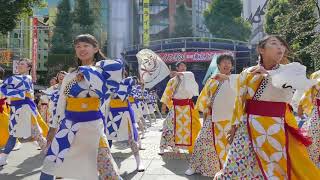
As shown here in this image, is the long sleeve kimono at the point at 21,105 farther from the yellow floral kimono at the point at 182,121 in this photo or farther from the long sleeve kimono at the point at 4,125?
the yellow floral kimono at the point at 182,121

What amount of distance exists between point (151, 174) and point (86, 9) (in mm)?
39622

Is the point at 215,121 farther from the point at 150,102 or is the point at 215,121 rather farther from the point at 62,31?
the point at 62,31

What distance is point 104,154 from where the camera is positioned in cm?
386

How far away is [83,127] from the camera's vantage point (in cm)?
384

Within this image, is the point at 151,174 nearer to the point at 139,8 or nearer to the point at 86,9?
the point at 86,9

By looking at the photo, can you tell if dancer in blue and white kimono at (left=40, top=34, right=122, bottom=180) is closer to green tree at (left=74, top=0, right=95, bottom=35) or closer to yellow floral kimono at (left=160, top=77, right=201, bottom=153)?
yellow floral kimono at (left=160, top=77, right=201, bottom=153)

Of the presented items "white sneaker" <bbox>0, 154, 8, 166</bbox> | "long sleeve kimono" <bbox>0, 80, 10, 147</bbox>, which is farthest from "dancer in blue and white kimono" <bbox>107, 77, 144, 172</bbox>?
"long sleeve kimono" <bbox>0, 80, 10, 147</bbox>

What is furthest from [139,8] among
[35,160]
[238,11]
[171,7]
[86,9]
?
[35,160]

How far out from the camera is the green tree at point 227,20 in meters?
39.8

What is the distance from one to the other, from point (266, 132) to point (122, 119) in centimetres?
379

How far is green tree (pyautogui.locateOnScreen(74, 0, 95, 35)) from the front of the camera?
4381 cm

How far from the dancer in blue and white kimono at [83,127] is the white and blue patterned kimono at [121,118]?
2.81 metres

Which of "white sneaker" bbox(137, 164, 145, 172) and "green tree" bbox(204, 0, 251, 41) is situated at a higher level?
"green tree" bbox(204, 0, 251, 41)

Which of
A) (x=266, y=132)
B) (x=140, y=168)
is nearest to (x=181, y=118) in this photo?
(x=140, y=168)
